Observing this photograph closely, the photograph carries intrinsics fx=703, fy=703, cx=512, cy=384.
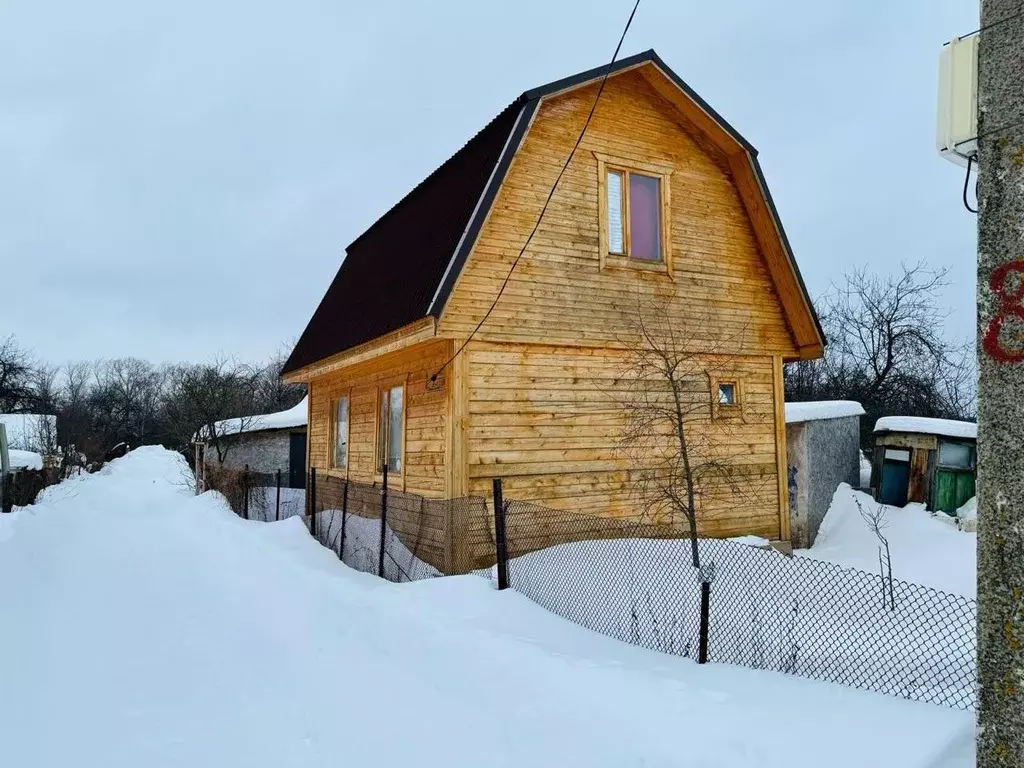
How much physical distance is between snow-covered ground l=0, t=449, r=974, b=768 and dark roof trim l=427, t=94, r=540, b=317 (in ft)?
12.1

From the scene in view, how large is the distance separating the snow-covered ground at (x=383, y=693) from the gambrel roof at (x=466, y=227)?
410 centimetres

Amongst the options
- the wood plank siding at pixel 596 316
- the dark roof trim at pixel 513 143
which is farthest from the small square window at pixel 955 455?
the dark roof trim at pixel 513 143

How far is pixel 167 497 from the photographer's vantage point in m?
22.7

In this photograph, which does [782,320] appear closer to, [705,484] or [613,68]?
[705,484]

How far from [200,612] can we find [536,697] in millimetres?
4500

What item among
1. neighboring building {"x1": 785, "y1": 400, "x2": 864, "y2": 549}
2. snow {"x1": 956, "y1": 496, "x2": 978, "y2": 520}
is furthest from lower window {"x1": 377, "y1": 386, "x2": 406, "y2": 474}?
snow {"x1": 956, "y1": 496, "x2": 978, "y2": 520}

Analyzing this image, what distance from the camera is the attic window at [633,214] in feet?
36.0

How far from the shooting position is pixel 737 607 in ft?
23.8

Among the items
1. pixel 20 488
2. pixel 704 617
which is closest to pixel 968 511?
pixel 704 617

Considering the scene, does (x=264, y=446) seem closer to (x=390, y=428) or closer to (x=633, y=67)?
(x=390, y=428)

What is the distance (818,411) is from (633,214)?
19.3ft

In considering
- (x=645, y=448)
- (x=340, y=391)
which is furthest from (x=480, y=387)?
(x=340, y=391)

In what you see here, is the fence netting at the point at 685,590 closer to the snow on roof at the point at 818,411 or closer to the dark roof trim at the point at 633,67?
the snow on roof at the point at 818,411

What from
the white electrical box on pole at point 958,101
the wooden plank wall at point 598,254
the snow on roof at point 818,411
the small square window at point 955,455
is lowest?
the small square window at point 955,455
